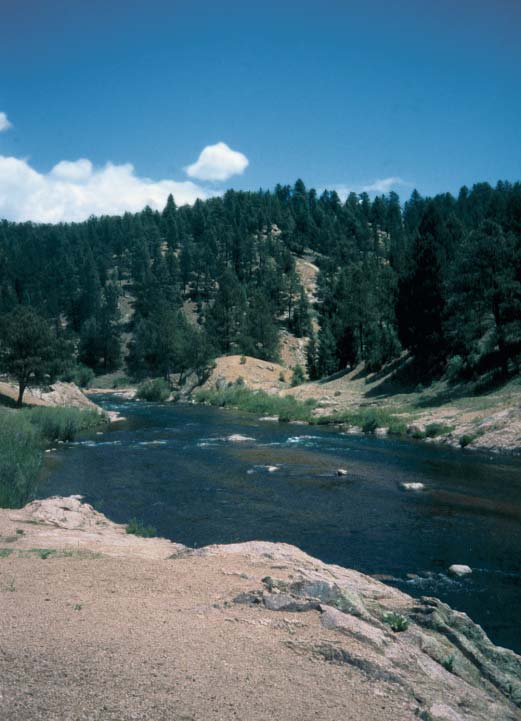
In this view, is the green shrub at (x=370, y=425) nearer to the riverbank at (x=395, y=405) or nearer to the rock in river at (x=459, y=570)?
the riverbank at (x=395, y=405)

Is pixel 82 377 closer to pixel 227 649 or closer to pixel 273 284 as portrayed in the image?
pixel 273 284

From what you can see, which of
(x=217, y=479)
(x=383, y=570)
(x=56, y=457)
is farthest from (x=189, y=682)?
(x=56, y=457)

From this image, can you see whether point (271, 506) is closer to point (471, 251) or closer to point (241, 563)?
point (241, 563)

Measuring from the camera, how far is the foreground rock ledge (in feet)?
19.9

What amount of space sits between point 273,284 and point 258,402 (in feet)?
216

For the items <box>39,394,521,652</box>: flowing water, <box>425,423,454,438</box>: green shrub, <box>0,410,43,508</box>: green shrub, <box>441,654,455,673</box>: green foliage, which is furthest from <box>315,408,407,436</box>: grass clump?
<box>441,654,455,673</box>: green foliage

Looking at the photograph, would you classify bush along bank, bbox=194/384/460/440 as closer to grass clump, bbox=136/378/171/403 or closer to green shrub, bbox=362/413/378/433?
green shrub, bbox=362/413/378/433

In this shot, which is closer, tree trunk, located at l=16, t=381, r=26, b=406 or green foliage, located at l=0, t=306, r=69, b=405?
tree trunk, located at l=16, t=381, r=26, b=406

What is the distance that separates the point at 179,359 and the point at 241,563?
77.5 meters

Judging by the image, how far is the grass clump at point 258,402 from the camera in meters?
48.9

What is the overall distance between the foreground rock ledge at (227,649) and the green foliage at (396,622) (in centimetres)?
3

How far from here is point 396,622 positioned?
28.9ft

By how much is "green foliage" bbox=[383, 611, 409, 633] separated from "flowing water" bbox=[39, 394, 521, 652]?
139 inches

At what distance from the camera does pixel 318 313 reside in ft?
400
